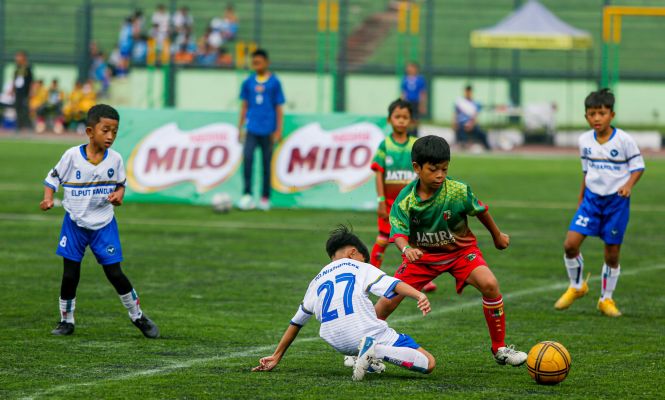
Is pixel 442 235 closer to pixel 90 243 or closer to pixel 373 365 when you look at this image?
pixel 373 365

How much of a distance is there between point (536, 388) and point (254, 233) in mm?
8767

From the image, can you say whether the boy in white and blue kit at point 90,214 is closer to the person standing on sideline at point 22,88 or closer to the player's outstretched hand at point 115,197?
the player's outstretched hand at point 115,197

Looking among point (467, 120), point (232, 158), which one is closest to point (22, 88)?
point (467, 120)

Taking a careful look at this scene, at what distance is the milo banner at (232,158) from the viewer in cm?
1881

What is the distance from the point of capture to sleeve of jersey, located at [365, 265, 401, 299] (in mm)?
7266

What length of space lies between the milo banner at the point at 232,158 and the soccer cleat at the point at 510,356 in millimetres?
10977

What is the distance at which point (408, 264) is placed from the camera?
812cm

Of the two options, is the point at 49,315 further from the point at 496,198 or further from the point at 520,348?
the point at 496,198

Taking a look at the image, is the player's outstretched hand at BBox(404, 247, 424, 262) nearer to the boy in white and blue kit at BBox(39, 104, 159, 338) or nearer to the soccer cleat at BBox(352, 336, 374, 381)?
the soccer cleat at BBox(352, 336, 374, 381)

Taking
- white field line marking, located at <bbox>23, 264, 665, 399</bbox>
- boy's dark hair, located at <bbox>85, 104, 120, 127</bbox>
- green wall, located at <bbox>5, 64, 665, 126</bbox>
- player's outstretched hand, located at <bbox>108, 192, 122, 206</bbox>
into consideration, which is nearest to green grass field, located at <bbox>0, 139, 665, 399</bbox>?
white field line marking, located at <bbox>23, 264, 665, 399</bbox>

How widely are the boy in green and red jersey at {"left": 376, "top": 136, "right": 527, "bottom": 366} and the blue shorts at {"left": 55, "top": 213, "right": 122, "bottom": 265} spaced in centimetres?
216

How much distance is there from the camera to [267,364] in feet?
24.7

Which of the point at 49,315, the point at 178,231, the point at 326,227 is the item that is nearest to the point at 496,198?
the point at 326,227

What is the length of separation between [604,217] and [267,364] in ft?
13.9
